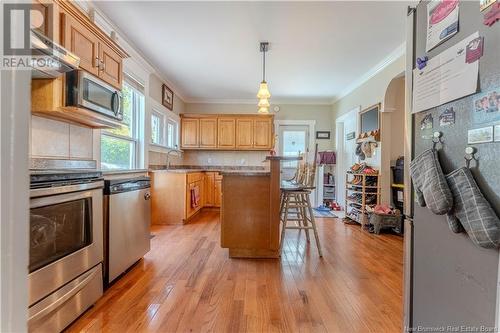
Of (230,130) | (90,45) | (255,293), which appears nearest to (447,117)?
(255,293)

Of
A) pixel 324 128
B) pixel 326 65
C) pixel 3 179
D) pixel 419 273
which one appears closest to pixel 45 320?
pixel 3 179

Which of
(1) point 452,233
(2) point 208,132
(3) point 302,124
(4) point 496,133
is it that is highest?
(3) point 302,124

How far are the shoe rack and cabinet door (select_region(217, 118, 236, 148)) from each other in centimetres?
270

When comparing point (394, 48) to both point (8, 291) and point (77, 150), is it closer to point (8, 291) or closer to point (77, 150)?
point (77, 150)

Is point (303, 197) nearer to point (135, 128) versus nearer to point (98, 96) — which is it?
point (98, 96)

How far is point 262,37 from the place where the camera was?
3109 millimetres

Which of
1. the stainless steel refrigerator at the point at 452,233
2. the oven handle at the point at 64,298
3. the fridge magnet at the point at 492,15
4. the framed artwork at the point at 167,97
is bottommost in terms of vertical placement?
the oven handle at the point at 64,298

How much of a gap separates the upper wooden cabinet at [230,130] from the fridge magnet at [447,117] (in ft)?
16.6

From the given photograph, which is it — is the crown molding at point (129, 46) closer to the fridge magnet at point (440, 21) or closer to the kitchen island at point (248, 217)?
the kitchen island at point (248, 217)

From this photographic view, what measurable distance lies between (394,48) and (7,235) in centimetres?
405

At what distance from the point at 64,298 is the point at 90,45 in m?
1.83

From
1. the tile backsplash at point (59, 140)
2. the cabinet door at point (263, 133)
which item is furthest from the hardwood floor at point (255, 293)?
the cabinet door at point (263, 133)

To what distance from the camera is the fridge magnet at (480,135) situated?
0.75 metres

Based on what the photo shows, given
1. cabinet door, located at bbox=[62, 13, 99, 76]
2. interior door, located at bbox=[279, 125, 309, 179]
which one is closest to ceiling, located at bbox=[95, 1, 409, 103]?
cabinet door, located at bbox=[62, 13, 99, 76]
